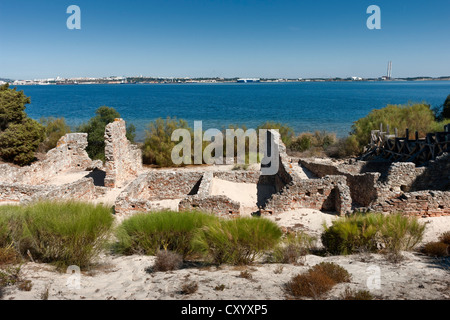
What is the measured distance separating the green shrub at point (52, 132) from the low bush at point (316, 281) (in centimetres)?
2198

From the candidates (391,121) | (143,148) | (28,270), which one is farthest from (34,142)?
(391,121)

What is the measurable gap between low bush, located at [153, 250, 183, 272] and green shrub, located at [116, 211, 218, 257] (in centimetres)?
50

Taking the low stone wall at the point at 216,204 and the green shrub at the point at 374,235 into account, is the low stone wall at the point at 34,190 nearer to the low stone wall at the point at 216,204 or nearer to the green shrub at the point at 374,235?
the low stone wall at the point at 216,204

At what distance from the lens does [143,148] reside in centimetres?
2352

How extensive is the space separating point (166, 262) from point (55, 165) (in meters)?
13.5

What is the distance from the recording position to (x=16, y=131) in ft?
57.8

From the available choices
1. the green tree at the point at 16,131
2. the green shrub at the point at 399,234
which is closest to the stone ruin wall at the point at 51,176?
the green tree at the point at 16,131

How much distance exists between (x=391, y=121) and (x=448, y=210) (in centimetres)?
1535

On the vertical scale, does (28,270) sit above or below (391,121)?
below

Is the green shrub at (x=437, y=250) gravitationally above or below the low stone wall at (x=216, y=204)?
above

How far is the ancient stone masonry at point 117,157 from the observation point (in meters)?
13.1

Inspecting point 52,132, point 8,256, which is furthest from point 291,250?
point 52,132

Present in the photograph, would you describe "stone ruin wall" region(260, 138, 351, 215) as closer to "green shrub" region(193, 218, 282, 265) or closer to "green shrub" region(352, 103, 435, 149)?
"green shrub" region(193, 218, 282, 265)
